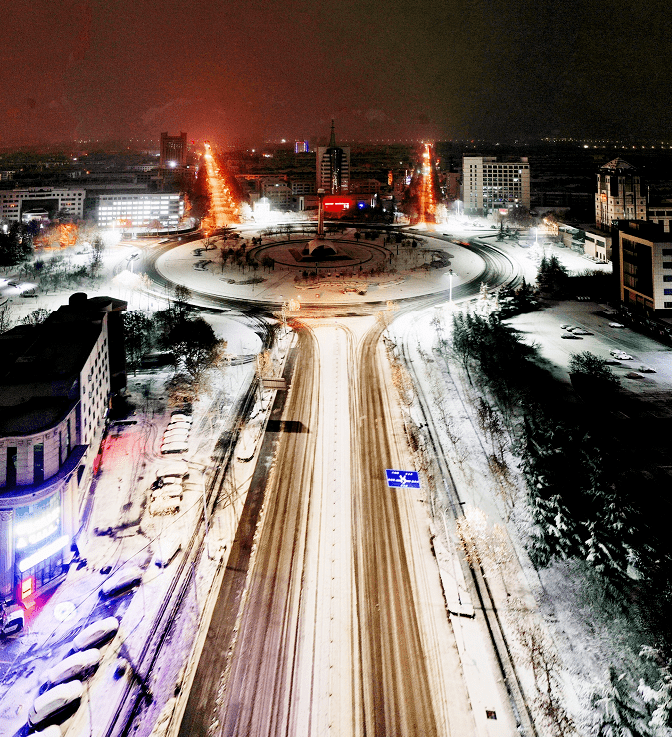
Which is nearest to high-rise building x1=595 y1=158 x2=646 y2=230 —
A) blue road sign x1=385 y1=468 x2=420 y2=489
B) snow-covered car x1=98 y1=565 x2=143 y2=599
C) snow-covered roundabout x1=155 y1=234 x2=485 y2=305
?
snow-covered roundabout x1=155 y1=234 x2=485 y2=305

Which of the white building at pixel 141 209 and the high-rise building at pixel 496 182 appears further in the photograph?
the high-rise building at pixel 496 182

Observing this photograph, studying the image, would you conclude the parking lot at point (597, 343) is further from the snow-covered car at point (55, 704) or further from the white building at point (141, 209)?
the white building at point (141, 209)

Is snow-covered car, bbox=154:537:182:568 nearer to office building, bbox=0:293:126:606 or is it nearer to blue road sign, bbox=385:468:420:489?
office building, bbox=0:293:126:606

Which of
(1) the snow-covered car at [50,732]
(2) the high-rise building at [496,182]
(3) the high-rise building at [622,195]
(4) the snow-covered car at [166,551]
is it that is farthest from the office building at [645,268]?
(2) the high-rise building at [496,182]

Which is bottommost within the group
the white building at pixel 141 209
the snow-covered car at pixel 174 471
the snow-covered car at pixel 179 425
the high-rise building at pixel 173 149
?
the snow-covered car at pixel 174 471

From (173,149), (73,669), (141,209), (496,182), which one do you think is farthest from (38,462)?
(173,149)

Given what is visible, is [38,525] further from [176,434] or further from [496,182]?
[496,182]

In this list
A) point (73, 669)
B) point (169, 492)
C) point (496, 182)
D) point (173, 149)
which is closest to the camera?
point (73, 669)
